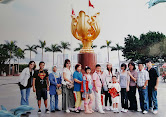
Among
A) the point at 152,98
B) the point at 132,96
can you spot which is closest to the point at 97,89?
the point at 132,96

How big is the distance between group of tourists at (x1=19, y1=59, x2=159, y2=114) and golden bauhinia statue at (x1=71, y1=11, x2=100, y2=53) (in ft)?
9.18

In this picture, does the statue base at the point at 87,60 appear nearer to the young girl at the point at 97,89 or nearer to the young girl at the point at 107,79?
the young girl at the point at 107,79

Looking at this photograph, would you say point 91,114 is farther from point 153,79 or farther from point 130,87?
point 153,79

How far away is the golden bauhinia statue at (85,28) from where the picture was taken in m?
6.52

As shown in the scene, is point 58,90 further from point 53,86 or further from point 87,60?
point 87,60

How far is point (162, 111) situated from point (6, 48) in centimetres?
2314

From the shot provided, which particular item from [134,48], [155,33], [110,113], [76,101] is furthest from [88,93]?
[155,33]

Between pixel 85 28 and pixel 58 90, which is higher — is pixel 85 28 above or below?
above

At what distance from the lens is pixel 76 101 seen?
12.6ft

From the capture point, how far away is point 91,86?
3.77 m

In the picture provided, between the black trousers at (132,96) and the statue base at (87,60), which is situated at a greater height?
the statue base at (87,60)

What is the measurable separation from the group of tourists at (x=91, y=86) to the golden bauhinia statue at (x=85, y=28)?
280 cm

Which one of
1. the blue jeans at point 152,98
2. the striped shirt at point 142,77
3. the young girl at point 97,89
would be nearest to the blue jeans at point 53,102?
the young girl at point 97,89

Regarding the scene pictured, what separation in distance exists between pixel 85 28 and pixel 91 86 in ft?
11.0
